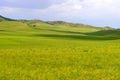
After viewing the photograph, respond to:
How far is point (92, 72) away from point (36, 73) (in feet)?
11.4

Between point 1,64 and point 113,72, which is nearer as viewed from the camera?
point 113,72

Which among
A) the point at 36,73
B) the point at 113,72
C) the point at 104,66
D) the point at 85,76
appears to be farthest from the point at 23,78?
the point at 104,66

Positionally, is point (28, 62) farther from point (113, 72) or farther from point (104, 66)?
point (113, 72)

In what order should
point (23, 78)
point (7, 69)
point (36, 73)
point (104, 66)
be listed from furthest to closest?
1. point (104, 66)
2. point (7, 69)
3. point (36, 73)
4. point (23, 78)

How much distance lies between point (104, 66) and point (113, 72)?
3.10 metres

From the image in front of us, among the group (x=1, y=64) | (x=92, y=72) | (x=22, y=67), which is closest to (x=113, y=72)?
(x=92, y=72)

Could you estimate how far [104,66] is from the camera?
979 inches

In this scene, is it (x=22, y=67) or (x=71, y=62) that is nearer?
(x=22, y=67)

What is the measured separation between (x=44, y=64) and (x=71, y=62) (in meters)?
2.34

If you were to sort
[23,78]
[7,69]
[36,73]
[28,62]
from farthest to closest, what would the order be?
[28,62] → [7,69] → [36,73] → [23,78]

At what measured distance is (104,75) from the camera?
20.6 metres

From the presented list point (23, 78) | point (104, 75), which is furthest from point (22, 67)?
point (104, 75)

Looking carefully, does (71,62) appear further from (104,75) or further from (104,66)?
(104,75)

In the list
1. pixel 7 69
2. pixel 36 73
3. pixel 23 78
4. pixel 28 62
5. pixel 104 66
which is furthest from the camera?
pixel 28 62
